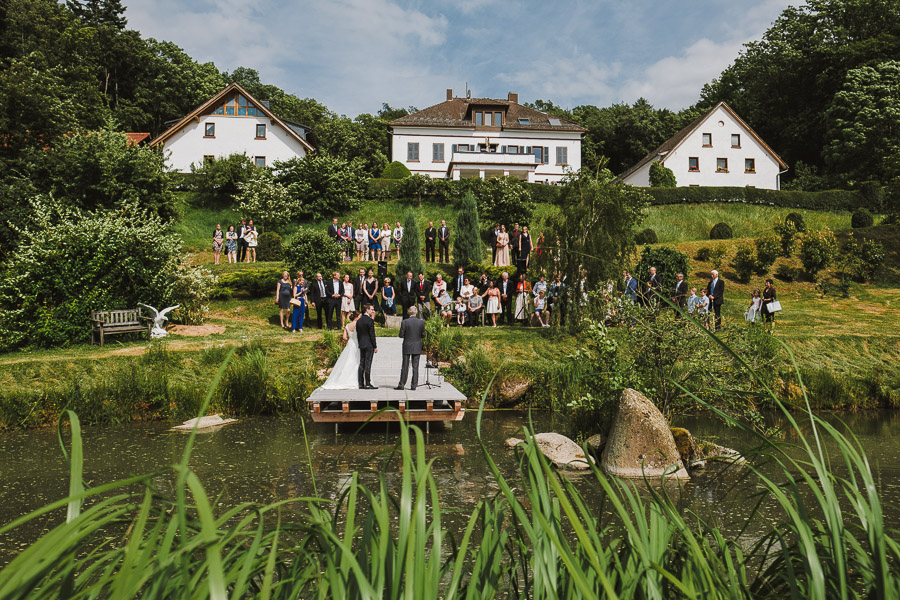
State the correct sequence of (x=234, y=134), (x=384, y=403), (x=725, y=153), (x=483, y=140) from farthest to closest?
(x=483, y=140) < (x=725, y=153) < (x=234, y=134) < (x=384, y=403)

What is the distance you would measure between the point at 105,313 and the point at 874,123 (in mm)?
50802

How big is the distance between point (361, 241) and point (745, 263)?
16352 mm

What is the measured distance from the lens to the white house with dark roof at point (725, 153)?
50250mm

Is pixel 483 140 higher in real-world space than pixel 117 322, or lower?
higher

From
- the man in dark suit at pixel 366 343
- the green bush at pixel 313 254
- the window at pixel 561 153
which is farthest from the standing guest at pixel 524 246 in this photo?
the window at pixel 561 153

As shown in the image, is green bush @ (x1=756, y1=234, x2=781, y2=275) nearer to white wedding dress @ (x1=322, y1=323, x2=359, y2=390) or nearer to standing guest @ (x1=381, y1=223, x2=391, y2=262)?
standing guest @ (x1=381, y1=223, x2=391, y2=262)

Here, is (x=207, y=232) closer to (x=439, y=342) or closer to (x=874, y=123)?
(x=439, y=342)

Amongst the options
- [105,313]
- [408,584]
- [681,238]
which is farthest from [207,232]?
[408,584]

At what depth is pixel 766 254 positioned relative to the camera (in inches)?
1059

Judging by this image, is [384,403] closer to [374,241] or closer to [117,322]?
[117,322]

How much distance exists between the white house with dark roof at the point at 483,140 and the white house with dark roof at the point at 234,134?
392 inches

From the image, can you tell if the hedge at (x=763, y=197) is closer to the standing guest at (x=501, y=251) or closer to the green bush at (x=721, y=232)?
the green bush at (x=721, y=232)

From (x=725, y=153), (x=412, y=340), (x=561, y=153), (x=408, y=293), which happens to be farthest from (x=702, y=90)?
(x=412, y=340)

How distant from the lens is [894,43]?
50188mm
